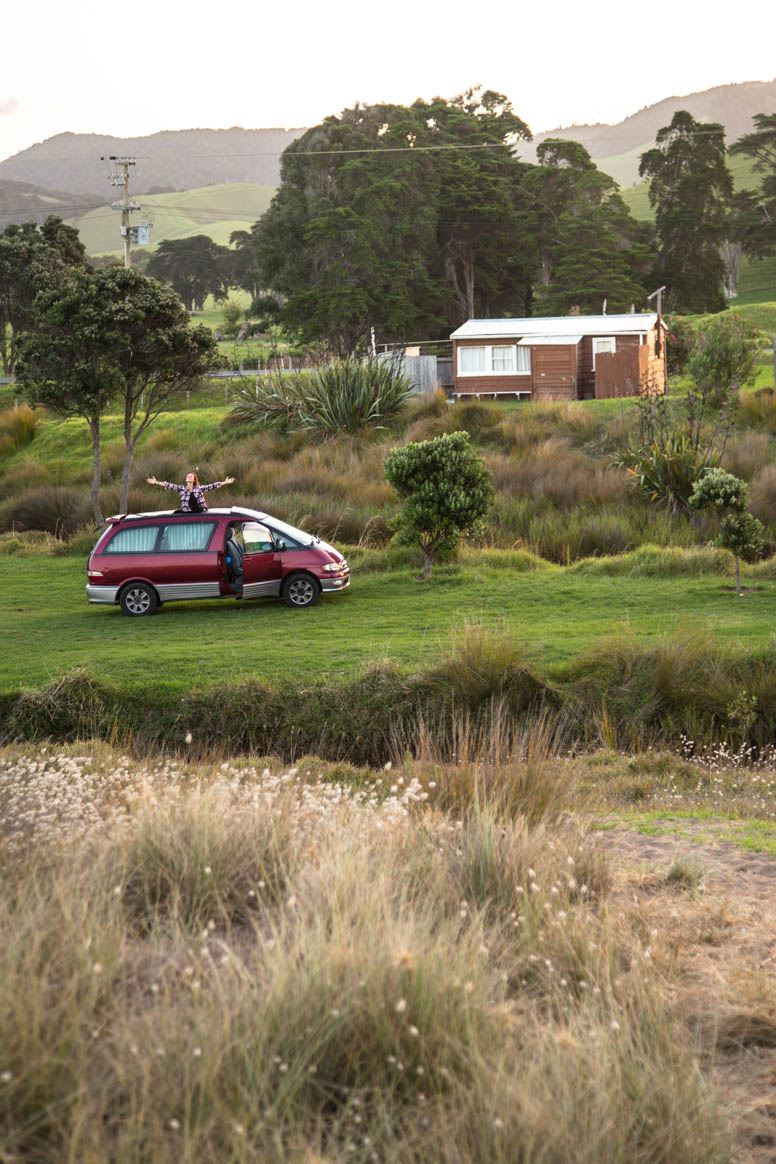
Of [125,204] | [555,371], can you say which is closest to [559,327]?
[555,371]

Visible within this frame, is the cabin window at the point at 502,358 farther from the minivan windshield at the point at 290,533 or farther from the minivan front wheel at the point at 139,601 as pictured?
the minivan front wheel at the point at 139,601

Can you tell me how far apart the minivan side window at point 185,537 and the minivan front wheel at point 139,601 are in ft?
2.38

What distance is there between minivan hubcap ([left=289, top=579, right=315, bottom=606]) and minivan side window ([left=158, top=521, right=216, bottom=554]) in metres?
1.54

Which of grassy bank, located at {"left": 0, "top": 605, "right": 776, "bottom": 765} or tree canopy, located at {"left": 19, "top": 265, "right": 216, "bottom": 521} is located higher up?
tree canopy, located at {"left": 19, "top": 265, "right": 216, "bottom": 521}

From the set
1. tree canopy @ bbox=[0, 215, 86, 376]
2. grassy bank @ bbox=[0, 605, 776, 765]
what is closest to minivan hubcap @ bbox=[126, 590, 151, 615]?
grassy bank @ bbox=[0, 605, 776, 765]

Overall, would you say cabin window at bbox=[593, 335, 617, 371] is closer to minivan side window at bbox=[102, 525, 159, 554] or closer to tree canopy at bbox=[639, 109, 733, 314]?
minivan side window at bbox=[102, 525, 159, 554]

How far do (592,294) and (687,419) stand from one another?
40011 mm

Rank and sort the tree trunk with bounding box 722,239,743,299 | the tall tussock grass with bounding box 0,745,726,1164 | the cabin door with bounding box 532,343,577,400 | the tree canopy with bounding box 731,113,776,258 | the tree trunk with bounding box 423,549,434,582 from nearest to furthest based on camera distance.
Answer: the tall tussock grass with bounding box 0,745,726,1164 < the tree trunk with bounding box 423,549,434,582 < the cabin door with bounding box 532,343,577,400 < the tree canopy with bounding box 731,113,776,258 < the tree trunk with bounding box 722,239,743,299

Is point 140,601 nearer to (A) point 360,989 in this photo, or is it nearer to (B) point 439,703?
(B) point 439,703

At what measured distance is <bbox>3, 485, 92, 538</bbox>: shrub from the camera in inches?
1127

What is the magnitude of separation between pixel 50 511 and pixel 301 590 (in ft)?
47.6

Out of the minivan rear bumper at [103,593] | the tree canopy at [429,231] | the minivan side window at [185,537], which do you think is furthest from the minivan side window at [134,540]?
the tree canopy at [429,231]

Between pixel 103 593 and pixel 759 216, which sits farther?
pixel 759 216

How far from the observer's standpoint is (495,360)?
43375 mm
